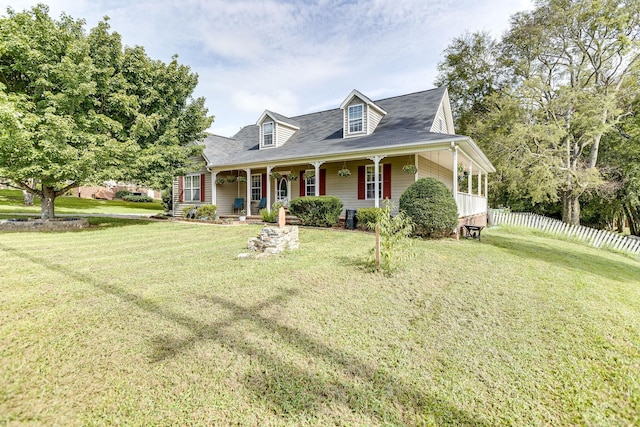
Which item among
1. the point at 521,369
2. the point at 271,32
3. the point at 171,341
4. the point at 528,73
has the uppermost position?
the point at 528,73

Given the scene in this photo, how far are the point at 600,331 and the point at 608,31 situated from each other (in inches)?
911

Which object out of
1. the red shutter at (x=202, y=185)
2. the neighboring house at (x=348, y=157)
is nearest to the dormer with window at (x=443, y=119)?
the neighboring house at (x=348, y=157)

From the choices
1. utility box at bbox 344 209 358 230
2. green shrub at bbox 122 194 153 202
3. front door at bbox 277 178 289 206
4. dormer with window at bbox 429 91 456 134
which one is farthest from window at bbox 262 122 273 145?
green shrub at bbox 122 194 153 202

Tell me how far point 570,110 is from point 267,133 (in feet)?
61.4

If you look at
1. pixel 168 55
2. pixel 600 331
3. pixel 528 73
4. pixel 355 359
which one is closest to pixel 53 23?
pixel 168 55

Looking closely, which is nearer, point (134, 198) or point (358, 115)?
point (358, 115)

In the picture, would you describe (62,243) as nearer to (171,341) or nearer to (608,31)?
(171,341)

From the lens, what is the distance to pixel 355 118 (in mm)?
13531

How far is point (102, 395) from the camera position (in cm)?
240

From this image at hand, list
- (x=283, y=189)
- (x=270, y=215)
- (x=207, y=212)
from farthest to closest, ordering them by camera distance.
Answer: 1. (x=283, y=189)
2. (x=207, y=212)
3. (x=270, y=215)

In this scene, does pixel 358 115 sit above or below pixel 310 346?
above

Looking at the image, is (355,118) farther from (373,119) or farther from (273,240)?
(273,240)

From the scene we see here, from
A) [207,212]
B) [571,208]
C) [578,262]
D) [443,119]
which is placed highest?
[443,119]

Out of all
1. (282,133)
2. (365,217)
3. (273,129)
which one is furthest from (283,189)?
(365,217)
